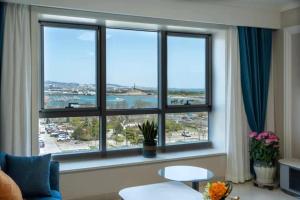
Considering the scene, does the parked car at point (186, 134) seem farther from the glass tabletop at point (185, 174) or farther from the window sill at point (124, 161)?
the glass tabletop at point (185, 174)

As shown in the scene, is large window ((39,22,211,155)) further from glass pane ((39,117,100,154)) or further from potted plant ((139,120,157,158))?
potted plant ((139,120,157,158))

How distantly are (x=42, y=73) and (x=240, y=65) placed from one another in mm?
2788

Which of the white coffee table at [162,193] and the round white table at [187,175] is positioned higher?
the round white table at [187,175]

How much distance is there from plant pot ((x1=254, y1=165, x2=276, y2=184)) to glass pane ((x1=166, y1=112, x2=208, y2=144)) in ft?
3.32

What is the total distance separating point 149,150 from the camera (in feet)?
14.0

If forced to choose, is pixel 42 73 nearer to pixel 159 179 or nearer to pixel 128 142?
pixel 128 142

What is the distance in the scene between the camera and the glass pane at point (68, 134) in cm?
407

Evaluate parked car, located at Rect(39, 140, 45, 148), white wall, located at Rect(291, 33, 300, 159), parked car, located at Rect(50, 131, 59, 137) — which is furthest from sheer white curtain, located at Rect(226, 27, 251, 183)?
parked car, located at Rect(39, 140, 45, 148)

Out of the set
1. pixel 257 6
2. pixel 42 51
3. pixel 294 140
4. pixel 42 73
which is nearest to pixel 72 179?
pixel 42 73

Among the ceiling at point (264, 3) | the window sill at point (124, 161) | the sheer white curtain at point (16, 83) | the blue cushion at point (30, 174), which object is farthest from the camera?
the ceiling at point (264, 3)

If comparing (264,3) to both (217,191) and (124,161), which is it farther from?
(217,191)

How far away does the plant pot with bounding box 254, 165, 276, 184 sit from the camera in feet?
14.1

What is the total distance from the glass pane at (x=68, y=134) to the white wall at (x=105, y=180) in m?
0.59

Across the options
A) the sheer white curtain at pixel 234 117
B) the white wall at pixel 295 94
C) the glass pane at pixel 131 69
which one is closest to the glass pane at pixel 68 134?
the glass pane at pixel 131 69
